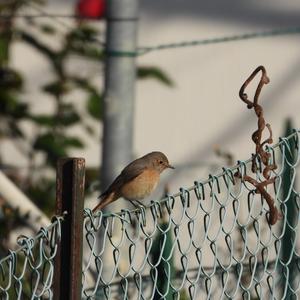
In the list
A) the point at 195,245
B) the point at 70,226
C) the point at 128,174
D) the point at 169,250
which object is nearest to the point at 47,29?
the point at 128,174

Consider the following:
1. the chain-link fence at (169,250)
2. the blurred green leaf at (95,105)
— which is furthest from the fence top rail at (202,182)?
the blurred green leaf at (95,105)

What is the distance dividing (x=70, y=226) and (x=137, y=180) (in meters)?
2.27

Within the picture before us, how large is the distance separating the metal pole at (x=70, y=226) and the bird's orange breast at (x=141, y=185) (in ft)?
6.93

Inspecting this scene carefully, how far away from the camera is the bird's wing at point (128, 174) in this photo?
18.4 feet

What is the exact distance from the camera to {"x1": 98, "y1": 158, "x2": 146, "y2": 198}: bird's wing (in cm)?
561

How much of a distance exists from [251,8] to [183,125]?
75cm

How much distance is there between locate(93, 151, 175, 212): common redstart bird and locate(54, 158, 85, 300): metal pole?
186 centimetres

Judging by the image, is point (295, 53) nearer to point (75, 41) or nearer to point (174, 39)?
point (174, 39)

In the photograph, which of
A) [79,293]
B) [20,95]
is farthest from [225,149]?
[79,293]

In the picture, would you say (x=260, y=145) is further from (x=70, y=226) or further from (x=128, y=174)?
(x=128, y=174)

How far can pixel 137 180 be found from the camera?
595 centimetres

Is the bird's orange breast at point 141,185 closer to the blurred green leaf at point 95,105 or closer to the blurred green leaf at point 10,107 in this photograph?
the blurred green leaf at point 95,105

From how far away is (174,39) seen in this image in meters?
8.05

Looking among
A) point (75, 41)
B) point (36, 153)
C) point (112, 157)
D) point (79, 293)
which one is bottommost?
point (79, 293)
